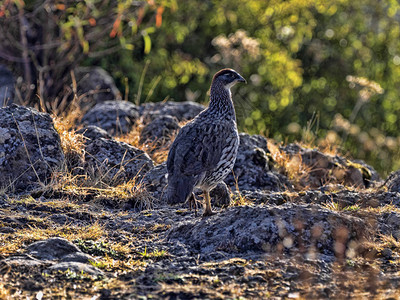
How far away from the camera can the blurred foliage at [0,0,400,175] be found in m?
15.5

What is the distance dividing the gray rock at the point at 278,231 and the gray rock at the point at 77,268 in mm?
1092

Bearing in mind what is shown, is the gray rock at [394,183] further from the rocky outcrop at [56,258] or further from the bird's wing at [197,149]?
the rocky outcrop at [56,258]

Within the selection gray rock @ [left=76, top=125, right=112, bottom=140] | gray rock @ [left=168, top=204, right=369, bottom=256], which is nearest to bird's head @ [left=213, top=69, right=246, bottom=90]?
gray rock @ [left=168, top=204, right=369, bottom=256]

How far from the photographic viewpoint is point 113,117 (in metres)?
10.8

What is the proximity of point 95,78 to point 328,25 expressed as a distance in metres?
7.26

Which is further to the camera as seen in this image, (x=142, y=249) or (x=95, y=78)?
(x=95, y=78)

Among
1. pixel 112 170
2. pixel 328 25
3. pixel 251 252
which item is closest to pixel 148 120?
pixel 112 170

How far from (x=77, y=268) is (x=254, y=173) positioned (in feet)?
14.1

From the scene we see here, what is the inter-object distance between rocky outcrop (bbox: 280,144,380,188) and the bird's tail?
11.3 ft

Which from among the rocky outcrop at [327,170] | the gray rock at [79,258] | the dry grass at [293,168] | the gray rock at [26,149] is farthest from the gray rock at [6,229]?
the rocky outcrop at [327,170]

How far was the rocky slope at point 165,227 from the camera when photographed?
4961 mm

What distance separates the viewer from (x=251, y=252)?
5.62m

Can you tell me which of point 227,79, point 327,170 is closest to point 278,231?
point 227,79

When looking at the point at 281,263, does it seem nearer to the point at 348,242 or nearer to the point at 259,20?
the point at 348,242
